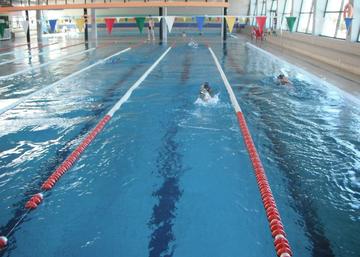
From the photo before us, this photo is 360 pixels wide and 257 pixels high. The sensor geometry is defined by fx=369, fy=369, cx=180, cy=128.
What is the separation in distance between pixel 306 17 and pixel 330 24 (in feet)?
10.5

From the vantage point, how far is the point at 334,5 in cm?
1299

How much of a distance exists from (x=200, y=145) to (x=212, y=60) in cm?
796

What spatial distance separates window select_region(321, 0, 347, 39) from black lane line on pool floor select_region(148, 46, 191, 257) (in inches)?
376

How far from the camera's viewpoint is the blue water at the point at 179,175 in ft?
8.46

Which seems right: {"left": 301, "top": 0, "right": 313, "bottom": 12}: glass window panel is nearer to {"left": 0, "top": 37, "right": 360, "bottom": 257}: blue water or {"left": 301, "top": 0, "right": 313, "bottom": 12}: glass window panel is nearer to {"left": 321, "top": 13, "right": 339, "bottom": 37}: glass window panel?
{"left": 321, "top": 13, "right": 339, "bottom": 37}: glass window panel

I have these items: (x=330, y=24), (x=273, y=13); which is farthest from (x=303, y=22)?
(x=273, y=13)

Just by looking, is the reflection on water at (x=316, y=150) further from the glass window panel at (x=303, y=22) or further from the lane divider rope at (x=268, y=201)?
the glass window panel at (x=303, y=22)

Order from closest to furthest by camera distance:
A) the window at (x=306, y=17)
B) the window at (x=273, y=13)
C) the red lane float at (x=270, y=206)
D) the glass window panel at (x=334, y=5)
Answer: the red lane float at (x=270, y=206), the glass window panel at (x=334, y=5), the window at (x=306, y=17), the window at (x=273, y=13)

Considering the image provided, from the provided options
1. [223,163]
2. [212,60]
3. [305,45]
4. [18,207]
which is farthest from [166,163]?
[305,45]

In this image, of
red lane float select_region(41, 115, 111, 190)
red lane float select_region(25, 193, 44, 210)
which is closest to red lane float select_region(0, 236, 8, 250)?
red lane float select_region(25, 193, 44, 210)

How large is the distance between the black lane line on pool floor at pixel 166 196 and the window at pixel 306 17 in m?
12.7

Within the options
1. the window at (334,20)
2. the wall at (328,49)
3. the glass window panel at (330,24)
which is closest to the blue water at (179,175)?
the wall at (328,49)

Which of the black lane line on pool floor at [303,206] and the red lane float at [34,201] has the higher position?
the black lane line on pool floor at [303,206]

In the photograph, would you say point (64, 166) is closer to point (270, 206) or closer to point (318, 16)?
point (270, 206)
